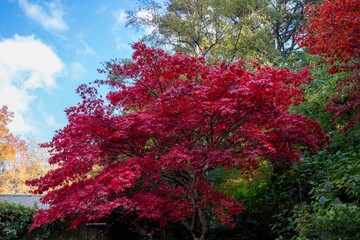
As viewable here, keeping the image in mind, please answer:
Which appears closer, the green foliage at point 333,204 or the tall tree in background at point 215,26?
the green foliage at point 333,204

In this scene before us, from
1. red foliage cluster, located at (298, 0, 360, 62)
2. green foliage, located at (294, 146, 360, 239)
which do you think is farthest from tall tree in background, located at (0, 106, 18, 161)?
red foliage cluster, located at (298, 0, 360, 62)

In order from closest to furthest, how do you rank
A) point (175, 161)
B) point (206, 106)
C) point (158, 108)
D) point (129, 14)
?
point (206, 106)
point (175, 161)
point (158, 108)
point (129, 14)

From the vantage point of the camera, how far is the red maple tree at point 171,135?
13.6 feet

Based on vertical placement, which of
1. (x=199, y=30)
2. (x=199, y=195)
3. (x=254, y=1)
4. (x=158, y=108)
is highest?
(x=254, y=1)

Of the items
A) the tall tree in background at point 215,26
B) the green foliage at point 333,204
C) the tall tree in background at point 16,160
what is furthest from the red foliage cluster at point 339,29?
the tall tree in background at point 16,160

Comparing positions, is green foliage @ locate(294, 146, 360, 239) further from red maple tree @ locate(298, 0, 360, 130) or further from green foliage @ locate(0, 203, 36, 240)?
green foliage @ locate(0, 203, 36, 240)

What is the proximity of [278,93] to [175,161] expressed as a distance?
Answer: 1.67m

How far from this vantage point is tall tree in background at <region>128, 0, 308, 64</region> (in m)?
11.3

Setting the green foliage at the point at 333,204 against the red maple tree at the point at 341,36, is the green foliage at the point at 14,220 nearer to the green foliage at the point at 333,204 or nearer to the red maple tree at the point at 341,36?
the green foliage at the point at 333,204

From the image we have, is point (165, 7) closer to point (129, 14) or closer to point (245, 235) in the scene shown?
point (129, 14)

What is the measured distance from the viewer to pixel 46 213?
483 cm

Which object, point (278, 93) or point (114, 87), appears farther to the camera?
point (114, 87)

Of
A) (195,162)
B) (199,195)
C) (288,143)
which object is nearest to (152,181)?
(199,195)

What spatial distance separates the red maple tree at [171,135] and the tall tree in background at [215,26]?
5917 millimetres
